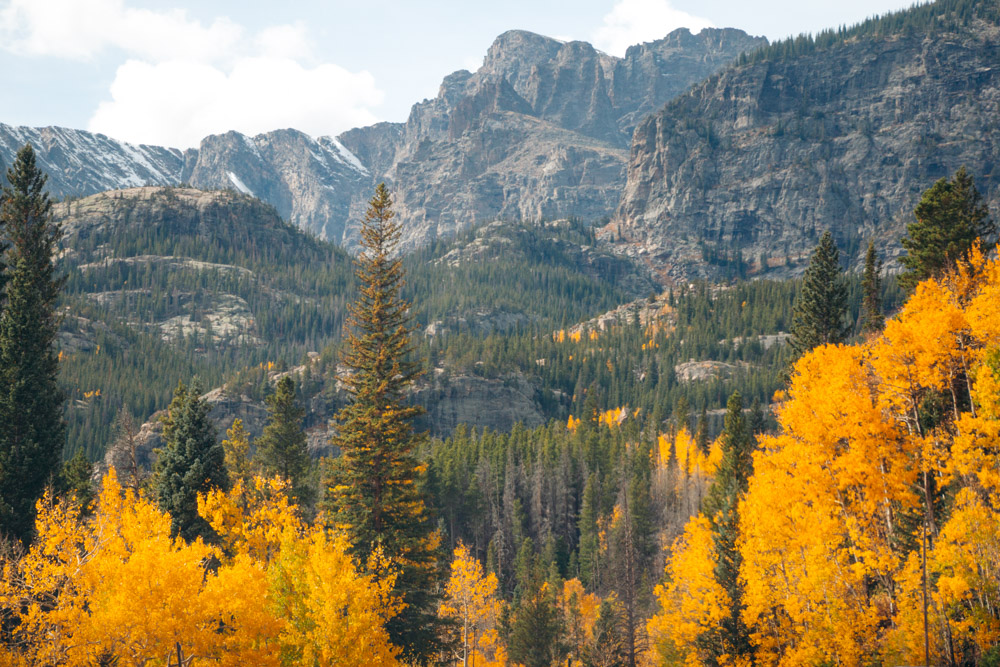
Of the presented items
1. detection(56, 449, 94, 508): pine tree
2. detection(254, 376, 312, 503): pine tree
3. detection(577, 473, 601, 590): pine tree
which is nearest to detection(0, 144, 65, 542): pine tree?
detection(56, 449, 94, 508): pine tree

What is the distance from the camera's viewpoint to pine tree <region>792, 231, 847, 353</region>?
1852 inches

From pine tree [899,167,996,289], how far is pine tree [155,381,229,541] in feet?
132

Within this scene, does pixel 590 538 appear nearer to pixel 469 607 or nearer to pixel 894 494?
pixel 469 607

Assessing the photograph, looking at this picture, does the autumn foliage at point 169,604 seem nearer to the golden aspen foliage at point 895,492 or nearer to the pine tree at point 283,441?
the golden aspen foliage at point 895,492

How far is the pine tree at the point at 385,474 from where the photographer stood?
3394cm

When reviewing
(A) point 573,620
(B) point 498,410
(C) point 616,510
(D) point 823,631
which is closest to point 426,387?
(B) point 498,410

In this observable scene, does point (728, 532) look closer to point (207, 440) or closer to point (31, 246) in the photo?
point (207, 440)

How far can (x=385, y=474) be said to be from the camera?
34.8m

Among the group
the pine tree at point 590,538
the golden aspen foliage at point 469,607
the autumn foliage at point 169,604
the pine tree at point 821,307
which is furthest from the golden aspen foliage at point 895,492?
the pine tree at point 590,538

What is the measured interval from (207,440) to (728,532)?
97.3ft

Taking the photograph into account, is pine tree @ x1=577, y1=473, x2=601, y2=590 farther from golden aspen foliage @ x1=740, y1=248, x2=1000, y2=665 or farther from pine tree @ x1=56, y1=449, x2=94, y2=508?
pine tree @ x1=56, y1=449, x2=94, y2=508

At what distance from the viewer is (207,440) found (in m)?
39.8

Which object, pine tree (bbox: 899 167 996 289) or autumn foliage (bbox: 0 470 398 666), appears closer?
autumn foliage (bbox: 0 470 398 666)

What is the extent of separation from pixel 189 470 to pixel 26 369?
10.3 meters
